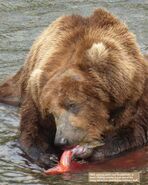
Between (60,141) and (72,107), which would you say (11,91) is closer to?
(72,107)

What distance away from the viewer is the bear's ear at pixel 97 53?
25.6 feet

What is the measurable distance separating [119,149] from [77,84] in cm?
121

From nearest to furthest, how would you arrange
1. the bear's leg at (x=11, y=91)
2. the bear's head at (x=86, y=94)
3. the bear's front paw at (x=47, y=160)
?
the bear's head at (x=86, y=94) < the bear's front paw at (x=47, y=160) < the bear's leg at (x=11, y=91)

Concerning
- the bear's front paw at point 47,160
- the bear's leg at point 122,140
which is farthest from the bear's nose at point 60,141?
the bear's leg at point 122,140

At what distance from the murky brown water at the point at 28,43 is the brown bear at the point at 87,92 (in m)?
0.23

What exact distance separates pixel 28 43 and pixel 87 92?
18.7 ft

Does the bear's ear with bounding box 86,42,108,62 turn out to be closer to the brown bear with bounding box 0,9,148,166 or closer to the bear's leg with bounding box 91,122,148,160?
the brown bear with bounding box 0,9,148,166

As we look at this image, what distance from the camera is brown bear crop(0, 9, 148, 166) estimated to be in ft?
25.3

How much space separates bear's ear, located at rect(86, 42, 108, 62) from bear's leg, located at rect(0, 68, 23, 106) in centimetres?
272

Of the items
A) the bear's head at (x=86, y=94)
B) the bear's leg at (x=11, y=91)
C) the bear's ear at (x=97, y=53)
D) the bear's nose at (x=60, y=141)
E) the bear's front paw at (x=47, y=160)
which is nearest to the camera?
the bear's nose at (x=60, y=141)

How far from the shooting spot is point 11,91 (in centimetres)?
1055

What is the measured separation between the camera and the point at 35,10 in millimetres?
15578

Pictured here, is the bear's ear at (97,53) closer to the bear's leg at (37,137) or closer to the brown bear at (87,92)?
the brown bear at (87,92)

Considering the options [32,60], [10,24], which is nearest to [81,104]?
[32,60]
